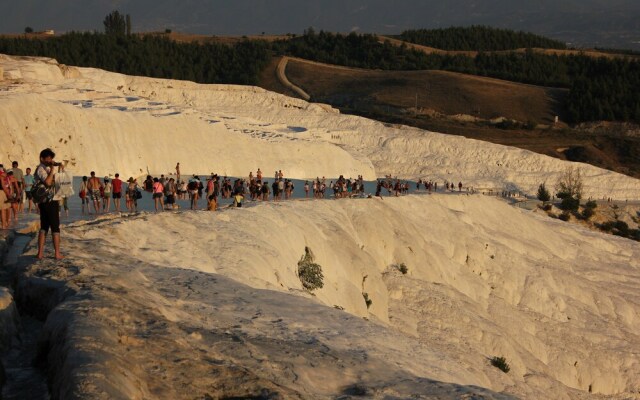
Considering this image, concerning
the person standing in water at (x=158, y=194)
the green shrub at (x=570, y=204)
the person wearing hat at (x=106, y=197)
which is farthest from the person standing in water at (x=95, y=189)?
the green shrub at (x=570, y=204)

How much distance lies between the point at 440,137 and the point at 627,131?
1248 inches

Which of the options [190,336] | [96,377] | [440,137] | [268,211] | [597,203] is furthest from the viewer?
[440,137]

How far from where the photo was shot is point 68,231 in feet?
54.1

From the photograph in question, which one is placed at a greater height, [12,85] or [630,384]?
[12,85]

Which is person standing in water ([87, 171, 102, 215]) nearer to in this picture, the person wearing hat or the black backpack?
the person wearing hat

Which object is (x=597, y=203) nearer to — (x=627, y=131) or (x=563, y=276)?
(x=563, y=276)

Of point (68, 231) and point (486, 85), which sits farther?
point (486, 85)

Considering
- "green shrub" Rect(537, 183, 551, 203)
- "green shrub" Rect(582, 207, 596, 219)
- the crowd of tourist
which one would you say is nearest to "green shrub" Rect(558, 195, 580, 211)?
"green shrub" Rect(582, 207, 596, 219)

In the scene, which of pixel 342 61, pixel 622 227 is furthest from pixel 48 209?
pixel 342 61

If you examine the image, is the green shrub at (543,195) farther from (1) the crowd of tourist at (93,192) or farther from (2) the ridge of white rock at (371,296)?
(1) the crowd of tourist at (93,192)

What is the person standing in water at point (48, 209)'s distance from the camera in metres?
13.3

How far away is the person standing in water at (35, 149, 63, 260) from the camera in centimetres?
1330

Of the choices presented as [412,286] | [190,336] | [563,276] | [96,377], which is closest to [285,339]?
[190,336]

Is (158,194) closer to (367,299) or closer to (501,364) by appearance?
(367,299)
